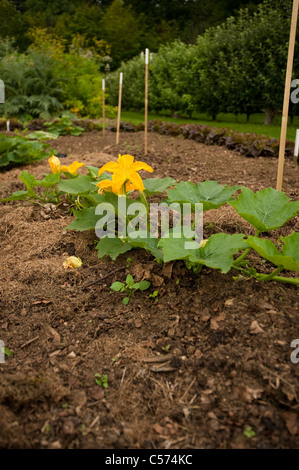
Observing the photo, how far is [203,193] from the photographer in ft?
7.24

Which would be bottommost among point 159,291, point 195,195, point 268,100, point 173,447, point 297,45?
point 173,447

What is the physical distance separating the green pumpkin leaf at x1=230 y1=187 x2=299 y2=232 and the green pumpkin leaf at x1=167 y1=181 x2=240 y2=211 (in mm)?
148

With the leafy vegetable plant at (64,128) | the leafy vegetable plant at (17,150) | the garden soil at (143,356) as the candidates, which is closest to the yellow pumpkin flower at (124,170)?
the garden soil at (143,356)

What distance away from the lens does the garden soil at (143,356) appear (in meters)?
1.28

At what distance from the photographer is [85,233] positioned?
2.62 metres

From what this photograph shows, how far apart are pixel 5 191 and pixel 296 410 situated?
131 inches

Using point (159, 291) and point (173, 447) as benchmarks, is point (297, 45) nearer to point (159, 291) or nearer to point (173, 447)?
point (159, 291)

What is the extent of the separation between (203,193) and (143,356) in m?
1.03

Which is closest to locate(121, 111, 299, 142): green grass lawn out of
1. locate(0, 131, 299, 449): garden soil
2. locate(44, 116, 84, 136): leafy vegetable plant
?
locate(44, 116, 84, 136): leafy vegetable plant

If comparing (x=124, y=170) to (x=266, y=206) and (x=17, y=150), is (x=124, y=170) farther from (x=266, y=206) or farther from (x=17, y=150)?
(x=17, y=150)

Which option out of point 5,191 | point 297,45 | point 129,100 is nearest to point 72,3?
point 129,100

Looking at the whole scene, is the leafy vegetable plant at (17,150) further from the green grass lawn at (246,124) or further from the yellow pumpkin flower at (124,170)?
the green grass lawn at (246,124)

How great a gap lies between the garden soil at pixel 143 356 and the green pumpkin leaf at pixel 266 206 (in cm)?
29

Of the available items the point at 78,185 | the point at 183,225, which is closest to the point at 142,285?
the point at 183,225
